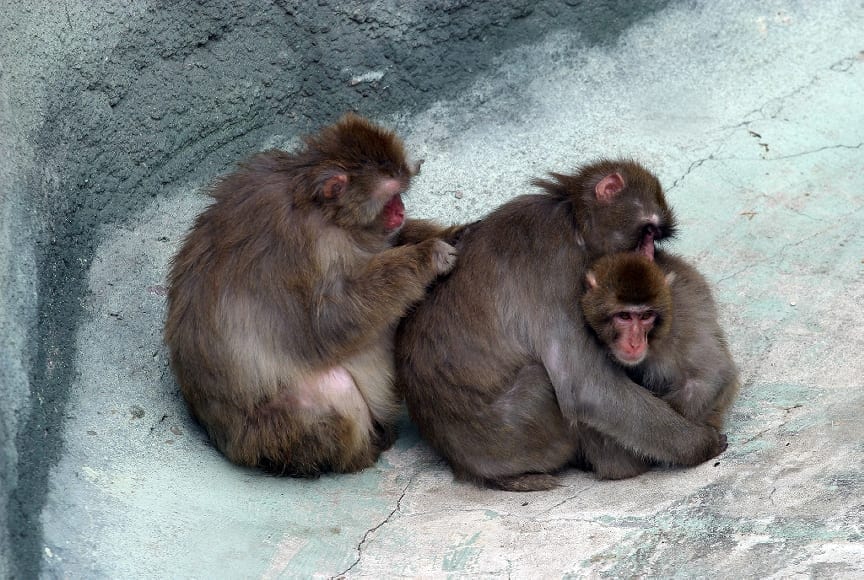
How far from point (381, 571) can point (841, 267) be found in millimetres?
3095

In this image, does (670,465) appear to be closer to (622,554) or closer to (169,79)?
(622,554)

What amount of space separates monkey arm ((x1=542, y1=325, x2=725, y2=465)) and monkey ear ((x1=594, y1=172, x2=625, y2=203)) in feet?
1.95

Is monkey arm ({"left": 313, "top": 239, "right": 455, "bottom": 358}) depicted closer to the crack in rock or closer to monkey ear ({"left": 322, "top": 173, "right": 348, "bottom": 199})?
monkey ear ({"left": 322, "top": 173, "right": 348, "bottom": 199})

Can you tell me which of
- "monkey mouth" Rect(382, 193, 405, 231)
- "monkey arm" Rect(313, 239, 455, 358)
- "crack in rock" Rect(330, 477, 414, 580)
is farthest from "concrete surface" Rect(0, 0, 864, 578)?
"monkey mouth" Rect(382, 193, 405, 231)

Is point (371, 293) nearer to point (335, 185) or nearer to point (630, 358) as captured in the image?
point (335, 185)

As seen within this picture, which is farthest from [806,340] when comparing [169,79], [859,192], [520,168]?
[169,79]

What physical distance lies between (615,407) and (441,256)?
3.17 feet

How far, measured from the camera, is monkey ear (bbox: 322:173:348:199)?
4922 mm

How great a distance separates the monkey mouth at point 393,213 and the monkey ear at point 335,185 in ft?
0.74

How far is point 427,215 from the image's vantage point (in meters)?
6.93

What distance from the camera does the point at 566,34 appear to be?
7.53 metres

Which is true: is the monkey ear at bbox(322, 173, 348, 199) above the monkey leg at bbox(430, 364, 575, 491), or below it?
above

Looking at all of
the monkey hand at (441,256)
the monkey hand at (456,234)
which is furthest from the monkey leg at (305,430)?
the monkey hand at (456,234)

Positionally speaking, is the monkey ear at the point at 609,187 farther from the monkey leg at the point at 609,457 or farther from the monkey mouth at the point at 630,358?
the monkey leg at the point at 609,457
